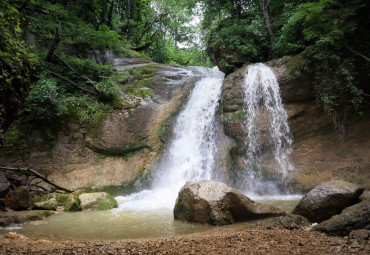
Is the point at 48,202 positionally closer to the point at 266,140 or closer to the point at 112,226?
the point at 112,226

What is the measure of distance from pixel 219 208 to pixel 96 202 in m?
4.02

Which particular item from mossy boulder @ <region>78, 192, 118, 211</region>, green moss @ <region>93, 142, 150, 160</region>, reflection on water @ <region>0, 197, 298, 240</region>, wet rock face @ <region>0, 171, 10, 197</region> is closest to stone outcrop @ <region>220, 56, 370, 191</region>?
reflection on water @ <region>0, 197, 298, 240</region>

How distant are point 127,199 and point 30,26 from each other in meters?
Answer: 8.94

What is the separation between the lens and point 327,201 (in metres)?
4.25

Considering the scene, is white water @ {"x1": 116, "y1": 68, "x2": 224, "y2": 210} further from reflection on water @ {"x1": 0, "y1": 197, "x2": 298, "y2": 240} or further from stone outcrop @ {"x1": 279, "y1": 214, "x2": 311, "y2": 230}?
stone outcrop @ {"x1": 279, "y1": 214, "x2": 311, "y2": 230}

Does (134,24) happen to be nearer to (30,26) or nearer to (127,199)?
(30,26)

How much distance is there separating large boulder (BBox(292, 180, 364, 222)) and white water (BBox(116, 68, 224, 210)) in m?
3.99

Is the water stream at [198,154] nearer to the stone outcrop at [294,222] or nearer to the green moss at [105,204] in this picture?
the green moss at [105,204]

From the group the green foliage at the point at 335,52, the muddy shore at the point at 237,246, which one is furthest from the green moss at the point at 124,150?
the green foliage at the point at 335,52

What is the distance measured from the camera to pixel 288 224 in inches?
154

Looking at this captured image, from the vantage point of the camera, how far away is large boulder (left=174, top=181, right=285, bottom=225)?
4586 mm

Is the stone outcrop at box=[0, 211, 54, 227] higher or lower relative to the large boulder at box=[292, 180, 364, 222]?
lower

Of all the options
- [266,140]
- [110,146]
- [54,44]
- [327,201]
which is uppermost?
[54,44]

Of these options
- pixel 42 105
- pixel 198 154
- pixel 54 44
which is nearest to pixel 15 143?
pixel 42 105
